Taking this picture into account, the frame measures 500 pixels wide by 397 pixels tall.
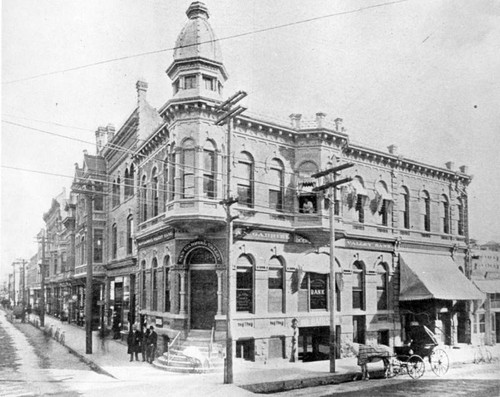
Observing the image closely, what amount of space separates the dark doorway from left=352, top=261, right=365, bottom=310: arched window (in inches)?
21.8

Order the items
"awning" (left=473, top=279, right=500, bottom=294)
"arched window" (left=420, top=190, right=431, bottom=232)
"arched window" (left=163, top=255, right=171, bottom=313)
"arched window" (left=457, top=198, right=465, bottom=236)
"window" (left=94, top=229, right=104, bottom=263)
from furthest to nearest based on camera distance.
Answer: "window" (left=94, top=229, right=104, bottom=263) → "arched window" (left=457, top=198, right=465, bottom=236) → "awning" (left=473, top=279, right=500, bottom=294) → "arched window" (left=420, top=190, right=431, bottom=232) → "arched window" (left=163, top=255, right=171, bottom=313)

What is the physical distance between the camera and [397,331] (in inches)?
1029

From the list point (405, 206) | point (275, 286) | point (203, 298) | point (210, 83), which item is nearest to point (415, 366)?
point (275, 286)

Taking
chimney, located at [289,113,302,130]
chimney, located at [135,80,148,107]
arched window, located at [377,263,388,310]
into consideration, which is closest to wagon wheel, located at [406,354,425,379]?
arched window, located at [377,263,388,310]

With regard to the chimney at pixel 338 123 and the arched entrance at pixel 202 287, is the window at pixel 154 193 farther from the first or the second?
the chimney at pixel 338 123

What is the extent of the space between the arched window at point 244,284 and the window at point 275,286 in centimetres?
101

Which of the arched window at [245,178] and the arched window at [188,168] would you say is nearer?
the arched window at [188,168]

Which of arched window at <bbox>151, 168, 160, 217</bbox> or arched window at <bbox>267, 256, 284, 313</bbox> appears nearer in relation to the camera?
arched window at <bbox>267, 256, 284, 313</bbox>

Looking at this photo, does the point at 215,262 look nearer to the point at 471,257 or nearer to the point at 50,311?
the point at 471,257

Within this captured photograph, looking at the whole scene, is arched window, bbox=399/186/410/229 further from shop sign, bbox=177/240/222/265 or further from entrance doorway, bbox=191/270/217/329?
entrance doorway, bbox=191/270/217/329

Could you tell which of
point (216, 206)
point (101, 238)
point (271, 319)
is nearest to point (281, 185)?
point (216, 206)

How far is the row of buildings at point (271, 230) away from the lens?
67.1 feet

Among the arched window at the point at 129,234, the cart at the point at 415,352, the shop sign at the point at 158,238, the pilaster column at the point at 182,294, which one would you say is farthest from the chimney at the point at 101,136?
the cart at the point at 415,352

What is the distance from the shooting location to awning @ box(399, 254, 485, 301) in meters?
25.3
